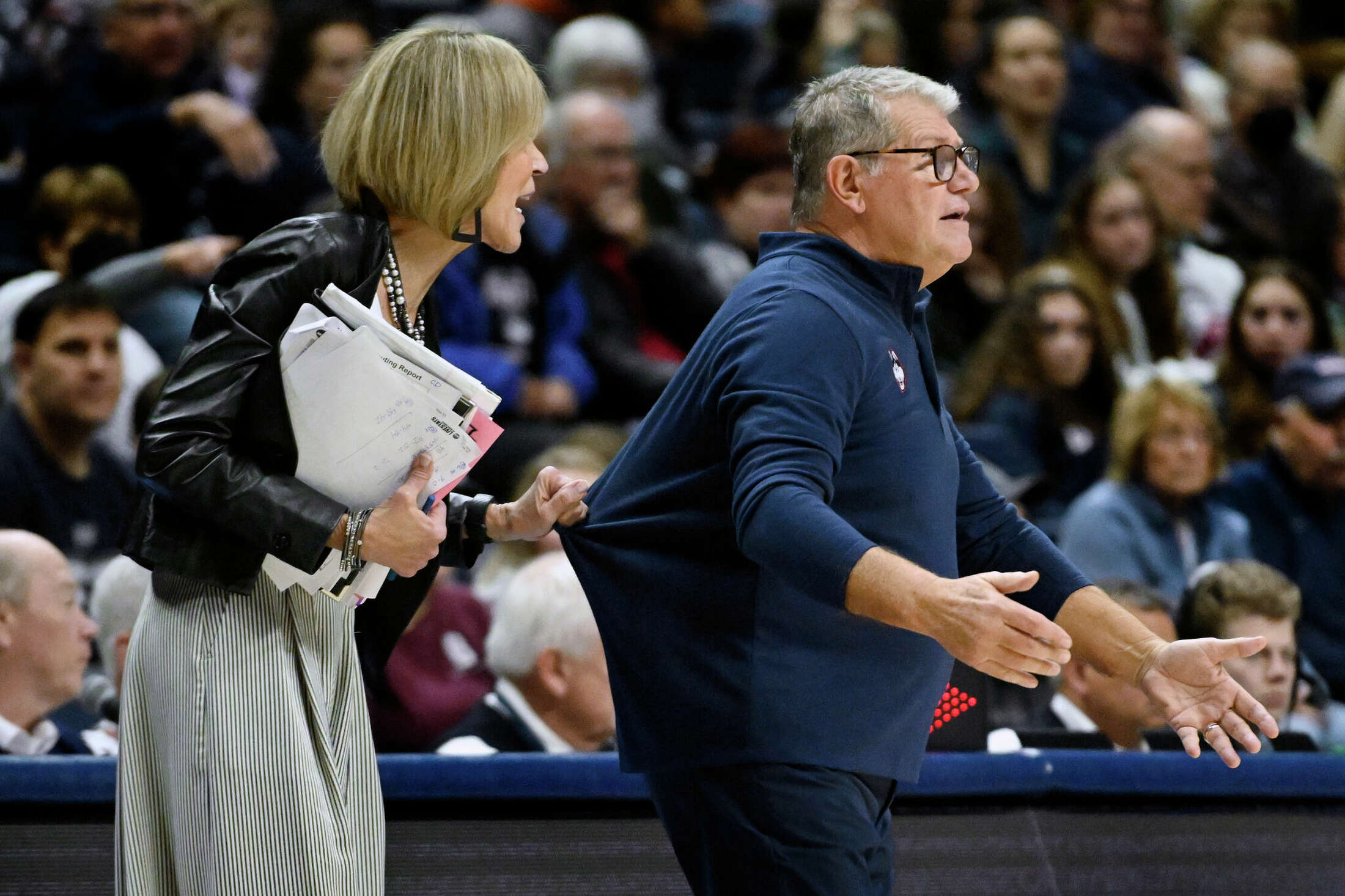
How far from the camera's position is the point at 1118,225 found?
652 cm

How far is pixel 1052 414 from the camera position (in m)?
5.82

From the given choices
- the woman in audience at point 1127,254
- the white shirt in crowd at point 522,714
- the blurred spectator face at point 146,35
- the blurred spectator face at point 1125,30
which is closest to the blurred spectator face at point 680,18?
the blurred spectator face at point 1125,30

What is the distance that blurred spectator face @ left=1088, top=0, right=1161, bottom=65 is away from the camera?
8219 millimetres

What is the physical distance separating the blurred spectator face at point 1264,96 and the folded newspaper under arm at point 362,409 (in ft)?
21.5

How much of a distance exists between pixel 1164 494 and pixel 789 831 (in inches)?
141

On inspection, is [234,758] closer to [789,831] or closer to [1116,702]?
[789,831]

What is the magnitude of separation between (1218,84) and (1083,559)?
455cm

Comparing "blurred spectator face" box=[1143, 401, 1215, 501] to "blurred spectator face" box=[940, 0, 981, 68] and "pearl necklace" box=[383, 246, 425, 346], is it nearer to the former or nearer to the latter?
"blurred spectator face" box=[940, 0, 981, 68]

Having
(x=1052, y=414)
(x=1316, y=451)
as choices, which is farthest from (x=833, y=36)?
(x=1316, y=451)

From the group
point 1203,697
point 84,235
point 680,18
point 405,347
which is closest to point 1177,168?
point 680,18

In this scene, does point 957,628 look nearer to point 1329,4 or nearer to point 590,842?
point 590,842

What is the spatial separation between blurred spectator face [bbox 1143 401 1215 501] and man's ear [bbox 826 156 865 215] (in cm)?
329

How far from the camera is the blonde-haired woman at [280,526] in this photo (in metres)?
2.12

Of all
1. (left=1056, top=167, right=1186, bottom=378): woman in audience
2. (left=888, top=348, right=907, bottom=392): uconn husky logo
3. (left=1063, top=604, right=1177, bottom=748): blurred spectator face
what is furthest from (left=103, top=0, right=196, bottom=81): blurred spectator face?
(left=888, top=348, right=907, bottom=392): uconn husky logo
